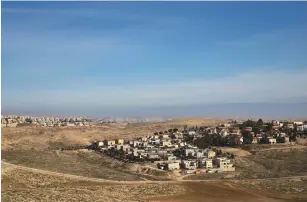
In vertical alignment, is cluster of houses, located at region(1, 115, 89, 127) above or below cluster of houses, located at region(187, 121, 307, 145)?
above

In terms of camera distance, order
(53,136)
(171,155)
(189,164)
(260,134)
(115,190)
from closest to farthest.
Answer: (115,190) < (189,164) < (171,155) < (260,134) < (53,136)

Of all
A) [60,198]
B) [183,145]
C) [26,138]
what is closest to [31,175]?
[60,198]

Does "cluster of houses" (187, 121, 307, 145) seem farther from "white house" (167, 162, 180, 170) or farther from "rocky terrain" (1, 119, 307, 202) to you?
"white house" (167, 162, 180, 170)

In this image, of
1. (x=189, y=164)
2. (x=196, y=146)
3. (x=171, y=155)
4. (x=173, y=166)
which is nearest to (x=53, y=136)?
(x=196, y=146)

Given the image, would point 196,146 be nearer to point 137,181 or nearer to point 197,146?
point 197,146

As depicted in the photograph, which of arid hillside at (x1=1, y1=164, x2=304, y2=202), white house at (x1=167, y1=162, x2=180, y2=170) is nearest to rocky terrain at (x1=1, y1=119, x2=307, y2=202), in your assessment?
arid hillside at (x1=1, y1=164, x2=304, y2=202)

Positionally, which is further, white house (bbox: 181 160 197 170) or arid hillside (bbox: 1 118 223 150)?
arid hillside (bbox: 1 118 223 150)

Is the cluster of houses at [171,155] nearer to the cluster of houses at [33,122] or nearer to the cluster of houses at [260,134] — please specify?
the cluster of houses at [260,134]

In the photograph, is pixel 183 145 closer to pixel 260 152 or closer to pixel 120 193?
pixel 260 152
